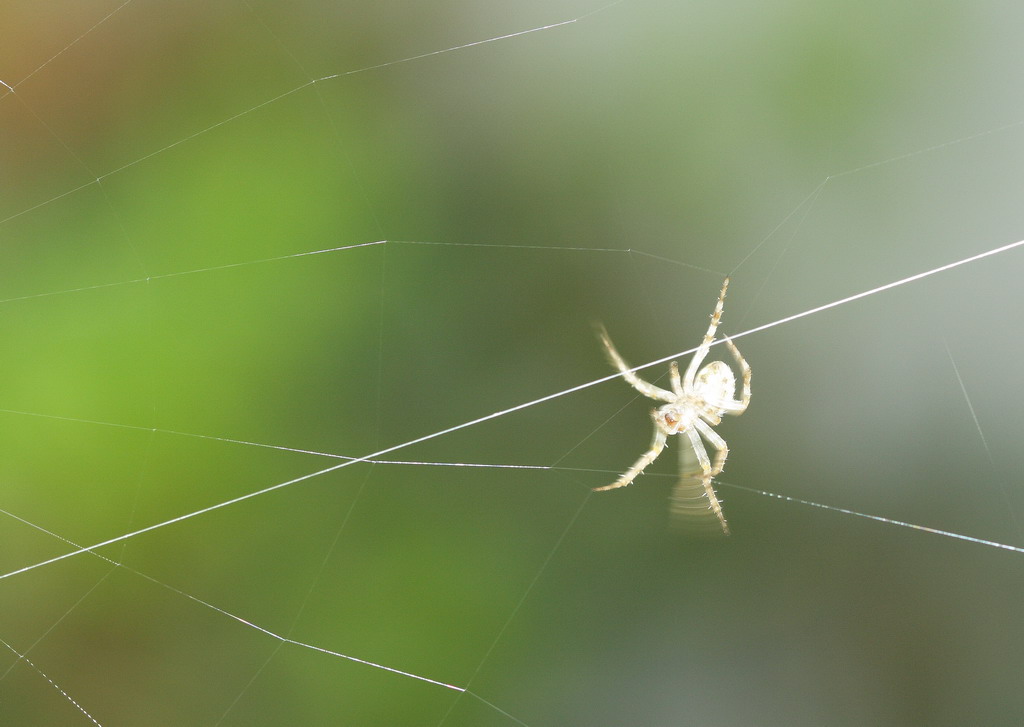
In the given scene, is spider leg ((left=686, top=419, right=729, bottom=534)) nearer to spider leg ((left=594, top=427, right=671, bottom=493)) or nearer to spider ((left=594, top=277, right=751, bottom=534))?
spider ((left=594, top=277, right=751, bottom=534))

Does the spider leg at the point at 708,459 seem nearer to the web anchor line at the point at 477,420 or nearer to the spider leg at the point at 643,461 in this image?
the spider leg at the point at 643,461

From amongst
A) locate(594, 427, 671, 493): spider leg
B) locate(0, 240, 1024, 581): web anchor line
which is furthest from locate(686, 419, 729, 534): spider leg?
locate(0, 240, 1024, 581): web anchor line

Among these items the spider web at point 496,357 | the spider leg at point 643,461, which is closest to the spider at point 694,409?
the spider leg at point 643,461

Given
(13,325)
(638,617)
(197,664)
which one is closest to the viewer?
(13,325)

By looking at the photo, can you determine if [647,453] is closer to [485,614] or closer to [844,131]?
[485,614]

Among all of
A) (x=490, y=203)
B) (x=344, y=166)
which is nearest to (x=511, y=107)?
(x=490, y=203)

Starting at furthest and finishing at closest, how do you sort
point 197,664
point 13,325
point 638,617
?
point 638,617 → point 197,664 → point 13,325

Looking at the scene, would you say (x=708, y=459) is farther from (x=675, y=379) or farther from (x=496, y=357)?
(x=496, y=357)
